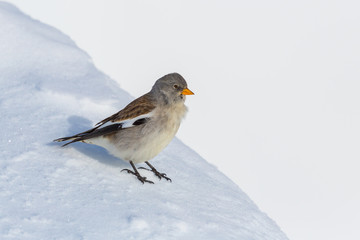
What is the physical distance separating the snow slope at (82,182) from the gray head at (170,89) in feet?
2.14

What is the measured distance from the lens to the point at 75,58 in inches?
251

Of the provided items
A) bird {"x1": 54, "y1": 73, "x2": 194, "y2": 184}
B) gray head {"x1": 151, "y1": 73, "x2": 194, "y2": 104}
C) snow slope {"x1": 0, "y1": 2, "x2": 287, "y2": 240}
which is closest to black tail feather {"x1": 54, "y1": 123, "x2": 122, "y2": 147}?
bird {"x1": 54, "y1": 73, "x2": 194, "y2": 184}

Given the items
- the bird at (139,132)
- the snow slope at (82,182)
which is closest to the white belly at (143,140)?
the bird at (139,132)

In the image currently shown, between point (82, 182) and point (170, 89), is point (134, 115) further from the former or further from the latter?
point (82, 182)

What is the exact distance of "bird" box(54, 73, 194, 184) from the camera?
4.20 meters

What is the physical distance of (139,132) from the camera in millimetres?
4199

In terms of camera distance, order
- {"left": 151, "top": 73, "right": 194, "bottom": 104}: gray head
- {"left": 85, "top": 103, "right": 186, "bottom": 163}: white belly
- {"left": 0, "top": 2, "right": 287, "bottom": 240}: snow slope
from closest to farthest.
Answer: {"left": 0, "top": 2, "right": 287, "bottom": 240}: snow slope → {"left": 85, "top": 103, "right": 186, "bottom": 163}: white belly → {"left": 151, "top": 73, "right": 194, "bottom": 104}: gray head

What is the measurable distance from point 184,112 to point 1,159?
1.55 m

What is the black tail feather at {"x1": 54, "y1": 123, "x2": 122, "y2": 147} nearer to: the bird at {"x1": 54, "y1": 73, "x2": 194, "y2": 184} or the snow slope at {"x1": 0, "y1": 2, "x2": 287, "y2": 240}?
the bird at {"x1": 54, "y1": 73, "x2": 194, "y2": 184}

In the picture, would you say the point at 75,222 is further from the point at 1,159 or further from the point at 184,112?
the point at 184,112

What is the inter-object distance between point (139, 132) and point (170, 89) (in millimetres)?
526

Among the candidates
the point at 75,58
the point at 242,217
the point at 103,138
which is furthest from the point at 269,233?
the point at 75,58

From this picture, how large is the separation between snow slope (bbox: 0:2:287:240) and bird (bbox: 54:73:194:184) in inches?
5.3

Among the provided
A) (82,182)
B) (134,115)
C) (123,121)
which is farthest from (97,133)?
(82,182)
